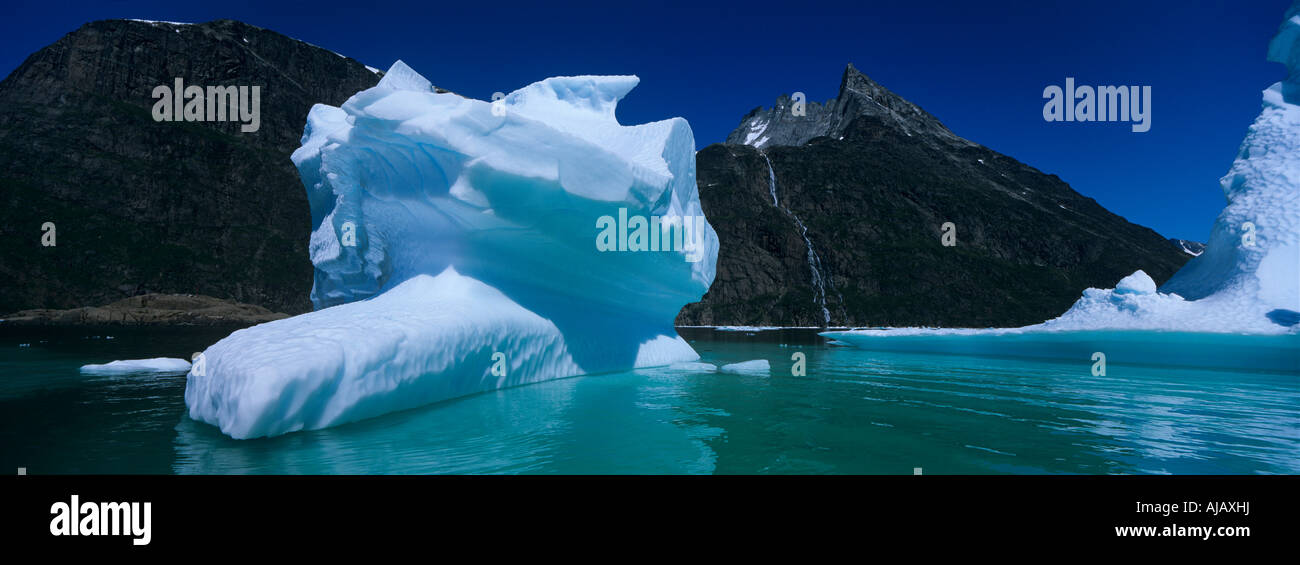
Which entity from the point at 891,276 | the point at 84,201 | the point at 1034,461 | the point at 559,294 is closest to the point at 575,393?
the point at 559,294

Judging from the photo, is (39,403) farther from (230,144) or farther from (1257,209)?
(230,144)

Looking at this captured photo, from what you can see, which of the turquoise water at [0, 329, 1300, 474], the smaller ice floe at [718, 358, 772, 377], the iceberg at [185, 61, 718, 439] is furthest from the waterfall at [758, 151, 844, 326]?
the turquoise water at [0, 329, 1300, 474]

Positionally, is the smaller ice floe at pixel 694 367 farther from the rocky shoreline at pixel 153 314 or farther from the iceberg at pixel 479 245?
the rocky shoreline at pixel 153 314

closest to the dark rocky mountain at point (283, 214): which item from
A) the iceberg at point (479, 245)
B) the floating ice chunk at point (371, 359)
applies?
the iceberg at point (479, 245)

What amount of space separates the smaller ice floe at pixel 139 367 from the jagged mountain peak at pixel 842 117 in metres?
95.1

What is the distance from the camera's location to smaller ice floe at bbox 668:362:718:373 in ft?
42.4

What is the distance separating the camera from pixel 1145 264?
230 feet

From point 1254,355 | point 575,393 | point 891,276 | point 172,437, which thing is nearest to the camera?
point 172,437

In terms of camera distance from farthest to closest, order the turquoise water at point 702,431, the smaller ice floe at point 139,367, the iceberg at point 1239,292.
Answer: the iceberg at point 1239,292 < the smaller ice floe at point 139,367 < the turquoise water at point 702,431

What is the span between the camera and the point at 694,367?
1351 centimetres

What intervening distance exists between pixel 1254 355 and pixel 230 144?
96164 mm

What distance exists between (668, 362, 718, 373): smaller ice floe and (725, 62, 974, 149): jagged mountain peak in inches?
→ 3574

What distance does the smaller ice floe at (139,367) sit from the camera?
451 inches

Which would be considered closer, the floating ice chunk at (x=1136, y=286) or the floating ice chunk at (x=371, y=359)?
the floating ice chunk at (x=371, y=359)
